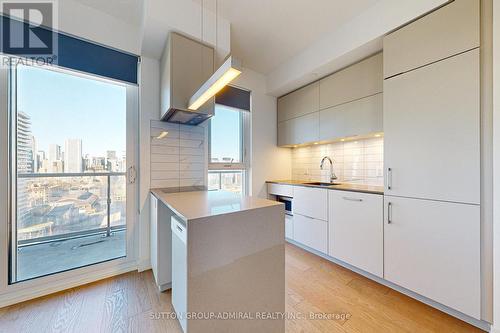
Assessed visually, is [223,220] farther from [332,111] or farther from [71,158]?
[332,111]

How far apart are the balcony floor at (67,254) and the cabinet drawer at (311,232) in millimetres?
2263

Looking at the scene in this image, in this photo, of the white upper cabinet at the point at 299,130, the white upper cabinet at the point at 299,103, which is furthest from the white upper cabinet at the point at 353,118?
the white upper cabinet at the point at 299,103

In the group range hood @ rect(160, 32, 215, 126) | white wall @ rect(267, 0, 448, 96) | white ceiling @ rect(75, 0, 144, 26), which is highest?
white ceiling @ rect(75, 0, 144, 26)

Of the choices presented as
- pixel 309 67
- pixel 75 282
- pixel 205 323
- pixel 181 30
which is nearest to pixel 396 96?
pixel 309 67

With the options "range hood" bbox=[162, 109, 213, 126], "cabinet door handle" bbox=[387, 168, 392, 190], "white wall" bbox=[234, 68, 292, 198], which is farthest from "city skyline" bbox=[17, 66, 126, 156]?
"cabinet door handle" bbox=[387, 168, 392, 190]

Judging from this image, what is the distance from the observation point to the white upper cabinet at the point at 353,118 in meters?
2.12

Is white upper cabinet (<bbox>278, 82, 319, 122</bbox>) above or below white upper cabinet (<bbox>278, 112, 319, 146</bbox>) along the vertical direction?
above

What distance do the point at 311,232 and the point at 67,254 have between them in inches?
112

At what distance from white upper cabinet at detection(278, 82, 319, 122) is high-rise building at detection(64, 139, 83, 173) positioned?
289 cm

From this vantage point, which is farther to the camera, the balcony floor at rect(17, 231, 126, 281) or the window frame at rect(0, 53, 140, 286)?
the balcony floor at rect(17, 231, 126, 281)

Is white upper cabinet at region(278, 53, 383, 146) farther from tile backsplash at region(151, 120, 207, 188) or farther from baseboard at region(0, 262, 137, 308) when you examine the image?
baseboard at region(0, 262, 137, 308)

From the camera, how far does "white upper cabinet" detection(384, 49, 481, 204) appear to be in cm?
139

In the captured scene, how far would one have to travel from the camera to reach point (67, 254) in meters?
2.01

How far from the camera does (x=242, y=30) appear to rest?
2301 mm
